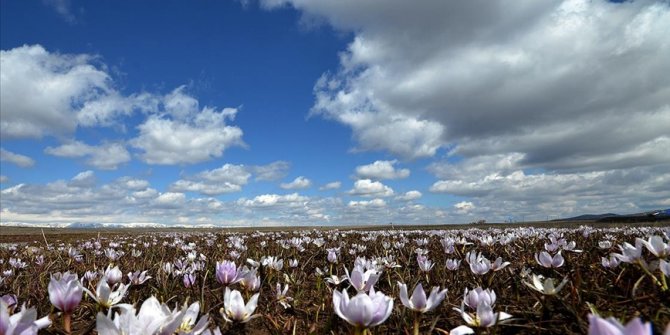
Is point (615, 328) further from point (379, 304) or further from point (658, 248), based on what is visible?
point (658, 248)

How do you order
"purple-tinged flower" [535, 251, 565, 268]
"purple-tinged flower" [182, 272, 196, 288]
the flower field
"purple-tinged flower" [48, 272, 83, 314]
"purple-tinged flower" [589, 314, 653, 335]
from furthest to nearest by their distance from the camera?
"purple-tinged flower" [182, 272, 196, 288] → "purple-tinged flower" [535, 251, 565, 268] → "purple-tinged flower" [48, 272, 83, 314] → the flower field → "purple-tinged flower" [589, 314, 653, 335]

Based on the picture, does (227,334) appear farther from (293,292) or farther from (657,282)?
(657,282)

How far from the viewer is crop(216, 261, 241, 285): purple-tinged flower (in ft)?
10.6

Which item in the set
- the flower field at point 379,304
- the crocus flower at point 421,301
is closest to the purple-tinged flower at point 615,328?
the flower field at point 379,304

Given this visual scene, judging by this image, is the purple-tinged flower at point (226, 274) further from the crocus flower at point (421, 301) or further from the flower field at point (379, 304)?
the crocus flower at point (421, 301)

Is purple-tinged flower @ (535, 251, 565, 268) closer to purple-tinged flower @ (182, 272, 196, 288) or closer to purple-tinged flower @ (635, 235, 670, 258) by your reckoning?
purple-tinged flower @ (635, 235, 670, 258)

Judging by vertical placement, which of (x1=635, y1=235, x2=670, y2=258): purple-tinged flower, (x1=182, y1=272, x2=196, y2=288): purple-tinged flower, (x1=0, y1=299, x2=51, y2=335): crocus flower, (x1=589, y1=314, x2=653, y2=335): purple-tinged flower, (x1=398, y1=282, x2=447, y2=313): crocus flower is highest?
(x1=635, y1=235, x2=670, y2=258): purple-tinged flower

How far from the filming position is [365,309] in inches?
76.8

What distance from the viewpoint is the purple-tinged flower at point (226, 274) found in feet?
10.6

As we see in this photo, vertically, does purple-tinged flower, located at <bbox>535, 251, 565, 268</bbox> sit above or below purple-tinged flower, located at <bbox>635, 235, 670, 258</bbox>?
below

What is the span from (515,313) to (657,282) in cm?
112

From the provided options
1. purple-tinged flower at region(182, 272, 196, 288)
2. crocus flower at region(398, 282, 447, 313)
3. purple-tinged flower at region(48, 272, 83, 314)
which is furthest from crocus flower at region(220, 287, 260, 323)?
purple-tinged flower at region(182, 272, 196, 288)

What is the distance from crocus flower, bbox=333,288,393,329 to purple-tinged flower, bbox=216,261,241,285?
151 cm

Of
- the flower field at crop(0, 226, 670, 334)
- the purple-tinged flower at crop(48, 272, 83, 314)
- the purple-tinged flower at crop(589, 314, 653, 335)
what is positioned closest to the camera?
the purple-tinged flower at crop(589, 314, 653, 335)
